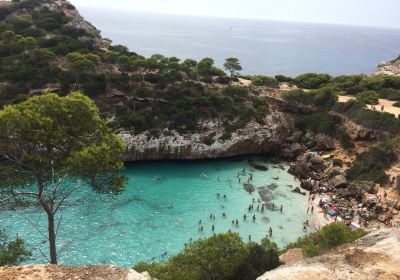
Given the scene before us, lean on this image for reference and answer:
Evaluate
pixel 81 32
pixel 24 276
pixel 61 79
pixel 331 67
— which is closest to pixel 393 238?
pixel 24 276

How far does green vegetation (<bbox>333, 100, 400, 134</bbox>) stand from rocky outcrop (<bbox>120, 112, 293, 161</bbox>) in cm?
801

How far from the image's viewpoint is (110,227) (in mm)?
31922

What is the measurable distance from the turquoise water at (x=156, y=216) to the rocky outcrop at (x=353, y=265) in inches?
696

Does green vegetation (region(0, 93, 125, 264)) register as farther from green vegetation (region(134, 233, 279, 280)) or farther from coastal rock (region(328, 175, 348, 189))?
coastal rock (region(328, 175, 348, 189))

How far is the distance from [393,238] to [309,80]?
169 feet

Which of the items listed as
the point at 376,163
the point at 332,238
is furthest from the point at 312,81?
the point at 332,238

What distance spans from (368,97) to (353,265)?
45.1 m

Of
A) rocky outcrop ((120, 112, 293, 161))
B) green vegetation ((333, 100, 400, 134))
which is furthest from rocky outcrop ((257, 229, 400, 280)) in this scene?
green vegetation ((333, 100, 400, 134))

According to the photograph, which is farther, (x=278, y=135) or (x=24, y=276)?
(x=278, y=135)

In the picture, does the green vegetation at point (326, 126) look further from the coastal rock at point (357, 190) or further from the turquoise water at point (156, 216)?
the turquoise water at point (156, 216)

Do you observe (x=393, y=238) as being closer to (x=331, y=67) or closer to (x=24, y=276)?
(x=24, y=276)

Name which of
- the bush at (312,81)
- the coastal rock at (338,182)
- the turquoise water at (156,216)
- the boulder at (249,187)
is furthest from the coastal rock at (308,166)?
the bush at (312,81)

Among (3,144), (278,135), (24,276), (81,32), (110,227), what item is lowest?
(110,227)

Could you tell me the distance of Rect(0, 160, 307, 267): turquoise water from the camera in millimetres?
29203
